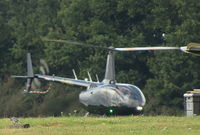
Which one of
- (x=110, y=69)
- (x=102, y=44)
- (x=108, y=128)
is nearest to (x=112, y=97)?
(x=110, y=69)

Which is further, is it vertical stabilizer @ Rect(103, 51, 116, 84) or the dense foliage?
the dense foliage

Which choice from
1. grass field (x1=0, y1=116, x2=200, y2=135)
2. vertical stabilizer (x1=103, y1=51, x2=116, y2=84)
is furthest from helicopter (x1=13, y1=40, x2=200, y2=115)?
grass field (x1=0, y1=116, x2=200, y2=135)

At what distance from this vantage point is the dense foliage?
62750 mm

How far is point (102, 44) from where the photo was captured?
65750 millimetres

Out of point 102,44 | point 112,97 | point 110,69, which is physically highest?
point 110,69

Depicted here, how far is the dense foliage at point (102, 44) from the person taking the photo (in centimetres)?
6275

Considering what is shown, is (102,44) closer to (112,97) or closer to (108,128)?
(112,97)

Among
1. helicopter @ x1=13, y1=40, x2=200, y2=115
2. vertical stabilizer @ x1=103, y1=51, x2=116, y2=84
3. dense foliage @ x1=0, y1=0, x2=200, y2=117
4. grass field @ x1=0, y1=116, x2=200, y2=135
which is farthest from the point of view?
dense foliage @ x1=0, y1=0, x2=200, y2=117

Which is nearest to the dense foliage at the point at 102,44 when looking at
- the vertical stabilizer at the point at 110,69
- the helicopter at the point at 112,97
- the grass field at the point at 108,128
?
the helicopter at the point at 112,97

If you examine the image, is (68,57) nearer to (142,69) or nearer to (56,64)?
(56,64)

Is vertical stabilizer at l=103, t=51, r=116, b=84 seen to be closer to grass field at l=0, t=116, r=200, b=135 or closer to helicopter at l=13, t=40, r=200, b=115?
helicopter at l=13, t=40, r=200, b=115

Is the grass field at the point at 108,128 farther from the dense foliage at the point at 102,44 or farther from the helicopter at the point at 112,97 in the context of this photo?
the dense foliage at the point at 102,44

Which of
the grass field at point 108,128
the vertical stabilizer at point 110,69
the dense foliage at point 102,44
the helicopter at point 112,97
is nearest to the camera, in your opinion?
the grass field at point 108,128

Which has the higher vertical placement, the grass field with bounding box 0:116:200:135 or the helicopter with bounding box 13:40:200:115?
the grass field with bounding box 0:116:200:135
